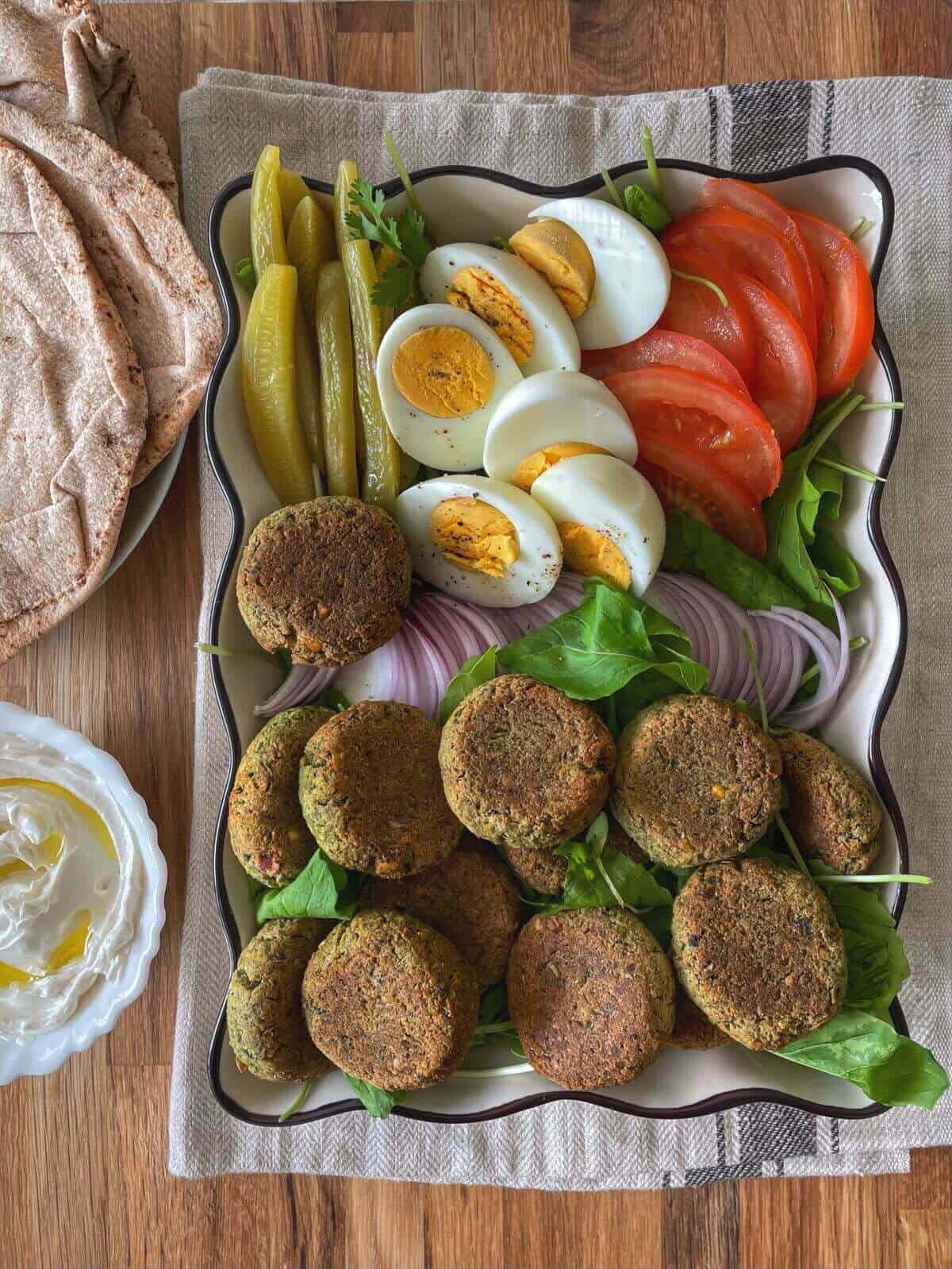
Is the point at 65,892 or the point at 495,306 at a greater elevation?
the point at 495,306

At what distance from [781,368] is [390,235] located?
605mm

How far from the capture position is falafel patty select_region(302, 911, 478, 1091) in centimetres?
129

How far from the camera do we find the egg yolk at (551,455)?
1.44 meters

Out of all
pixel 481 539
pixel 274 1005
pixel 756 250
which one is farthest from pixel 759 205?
pixel 274 1005

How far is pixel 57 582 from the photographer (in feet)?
5.42

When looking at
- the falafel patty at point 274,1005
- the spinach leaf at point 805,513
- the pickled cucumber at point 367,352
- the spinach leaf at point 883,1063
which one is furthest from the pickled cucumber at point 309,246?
the spinach leaf at point 883,1063

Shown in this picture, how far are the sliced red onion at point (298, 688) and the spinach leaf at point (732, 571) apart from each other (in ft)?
1.83

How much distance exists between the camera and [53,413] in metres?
1.66

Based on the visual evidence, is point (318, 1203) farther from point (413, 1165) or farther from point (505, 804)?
point (505, 804)

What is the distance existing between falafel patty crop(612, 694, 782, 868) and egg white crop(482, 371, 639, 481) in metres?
0.40

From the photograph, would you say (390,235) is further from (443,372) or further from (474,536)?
(474,536)

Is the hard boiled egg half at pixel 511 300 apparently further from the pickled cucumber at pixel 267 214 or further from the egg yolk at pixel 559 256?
the pickled cucumber at pixel 267 214

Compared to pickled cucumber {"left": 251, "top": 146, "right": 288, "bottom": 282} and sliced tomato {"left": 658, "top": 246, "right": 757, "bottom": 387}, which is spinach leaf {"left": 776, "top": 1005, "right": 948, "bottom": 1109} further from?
pickled cucumber {"left": 251, "top": 146, "right": 288, "bottom": 282}

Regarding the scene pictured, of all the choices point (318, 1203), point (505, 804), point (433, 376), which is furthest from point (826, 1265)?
point (433, 376)
